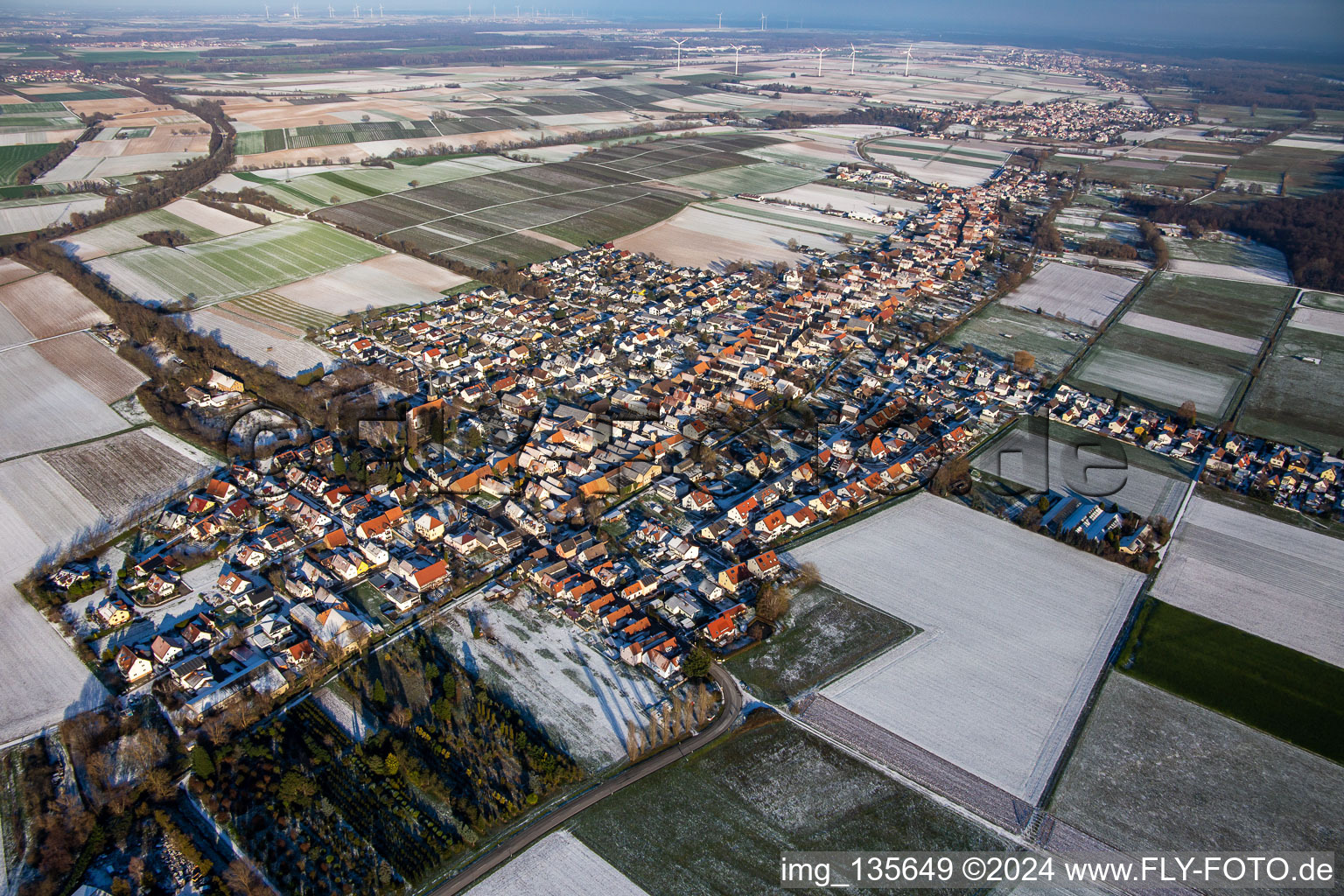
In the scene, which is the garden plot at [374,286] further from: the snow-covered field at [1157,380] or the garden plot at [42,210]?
the snow-covered field at [1157,380]

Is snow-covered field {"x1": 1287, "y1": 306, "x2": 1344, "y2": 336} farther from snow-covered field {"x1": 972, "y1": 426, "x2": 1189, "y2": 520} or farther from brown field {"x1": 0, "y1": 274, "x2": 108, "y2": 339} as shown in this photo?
brown field {"x1": 0, "y1": 274, "x2": 108, "y2": 339}

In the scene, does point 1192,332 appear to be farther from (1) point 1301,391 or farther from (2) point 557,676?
(2) point 557,676

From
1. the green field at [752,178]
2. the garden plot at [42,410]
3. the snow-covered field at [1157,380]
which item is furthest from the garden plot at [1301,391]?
the garden plot at [42,410]

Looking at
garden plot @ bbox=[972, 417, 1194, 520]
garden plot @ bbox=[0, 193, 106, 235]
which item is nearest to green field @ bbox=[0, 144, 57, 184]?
garden plot @ bbox=[0, 193, 106, 235]

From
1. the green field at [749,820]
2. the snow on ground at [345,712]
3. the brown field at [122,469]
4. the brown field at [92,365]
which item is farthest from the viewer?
the brown field at [92,365]

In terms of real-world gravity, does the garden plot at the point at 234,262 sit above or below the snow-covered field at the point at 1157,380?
above

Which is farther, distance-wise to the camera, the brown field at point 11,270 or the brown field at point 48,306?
the brown field at point 11,270

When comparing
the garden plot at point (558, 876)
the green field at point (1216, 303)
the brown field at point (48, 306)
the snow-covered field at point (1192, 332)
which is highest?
the brown field at point (48, 306)

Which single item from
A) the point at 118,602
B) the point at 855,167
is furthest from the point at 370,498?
the point at 855,167
